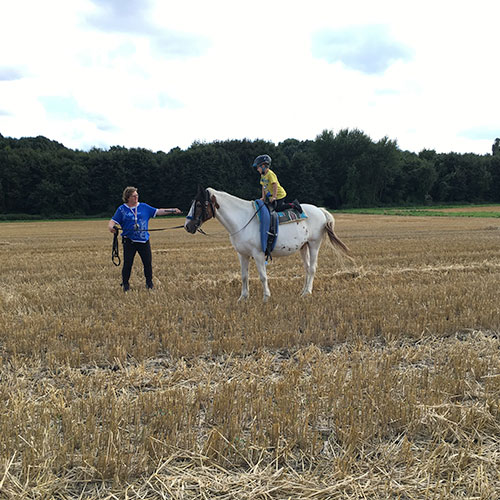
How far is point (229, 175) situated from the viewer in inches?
2384

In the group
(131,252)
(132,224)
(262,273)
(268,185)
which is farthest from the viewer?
(131,252)

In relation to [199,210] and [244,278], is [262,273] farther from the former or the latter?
[199,210]

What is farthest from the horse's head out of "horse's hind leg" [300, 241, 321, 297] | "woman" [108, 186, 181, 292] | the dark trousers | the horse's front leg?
"horse's hind leg" [300, 241, 321, 297]

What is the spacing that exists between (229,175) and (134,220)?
5338 centimetres

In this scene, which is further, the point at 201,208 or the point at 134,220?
the point at 134,220

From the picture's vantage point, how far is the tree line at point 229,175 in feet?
179

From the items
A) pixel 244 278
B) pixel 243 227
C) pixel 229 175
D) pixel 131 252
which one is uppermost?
pixel 229 175

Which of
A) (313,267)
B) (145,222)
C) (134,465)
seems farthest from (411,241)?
(134,465)

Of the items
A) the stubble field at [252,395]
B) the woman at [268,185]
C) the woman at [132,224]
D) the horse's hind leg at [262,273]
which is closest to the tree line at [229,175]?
the woman at [132,224]

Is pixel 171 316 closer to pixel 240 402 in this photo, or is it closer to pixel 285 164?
pixel 240 402

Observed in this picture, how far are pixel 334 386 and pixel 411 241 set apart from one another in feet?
51.7

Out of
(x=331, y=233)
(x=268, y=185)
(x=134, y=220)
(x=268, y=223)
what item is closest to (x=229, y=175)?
(x=331, y=233)

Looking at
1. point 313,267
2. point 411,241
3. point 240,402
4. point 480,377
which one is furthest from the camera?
point 411,241

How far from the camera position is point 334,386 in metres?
3.82
